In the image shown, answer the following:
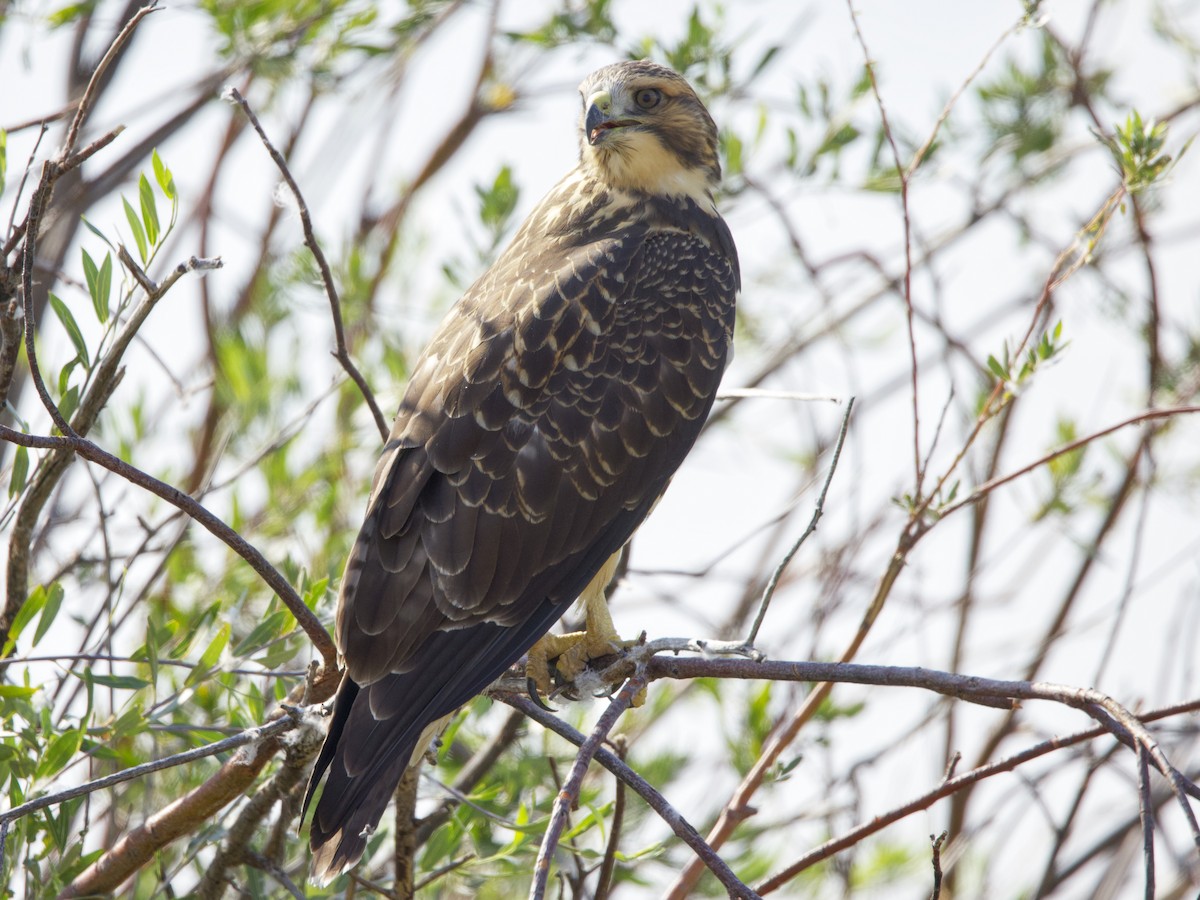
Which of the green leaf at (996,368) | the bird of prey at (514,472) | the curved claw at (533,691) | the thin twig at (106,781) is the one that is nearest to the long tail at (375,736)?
the bird of prey at (514,472)

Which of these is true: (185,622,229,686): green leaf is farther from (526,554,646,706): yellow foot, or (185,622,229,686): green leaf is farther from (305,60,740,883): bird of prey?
(526,554,646,706): yellow foot

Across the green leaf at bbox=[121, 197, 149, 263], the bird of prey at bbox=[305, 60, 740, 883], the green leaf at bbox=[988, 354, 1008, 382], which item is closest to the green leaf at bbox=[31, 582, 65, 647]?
the bird of prey at bbox=[305, 60, 740, 883]

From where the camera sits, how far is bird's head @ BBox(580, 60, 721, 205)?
14.9 feet

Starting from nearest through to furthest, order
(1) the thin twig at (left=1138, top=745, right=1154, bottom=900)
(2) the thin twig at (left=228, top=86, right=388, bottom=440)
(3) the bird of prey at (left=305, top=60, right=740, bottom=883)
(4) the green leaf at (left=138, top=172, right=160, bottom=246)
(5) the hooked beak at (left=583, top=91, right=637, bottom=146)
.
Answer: (1) the thin twig at (left=1138, top=745, right=1154, bottom=900) < (2) the thin twig at (left=228, top=86, right=388, bottom=440) < (4) the green leaf at (left=138, top=172, right=160, bottom=246) < (3) the bird of prey at (left=305, top=60, right=740, bottom=883) < (5) the hooked beak at (left=583, top=91, right=637, bottom=146)

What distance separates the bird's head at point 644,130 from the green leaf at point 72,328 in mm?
1993

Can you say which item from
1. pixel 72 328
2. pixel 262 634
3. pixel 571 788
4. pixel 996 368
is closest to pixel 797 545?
pixel 571 788

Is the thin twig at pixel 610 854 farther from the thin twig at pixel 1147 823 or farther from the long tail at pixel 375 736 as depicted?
the thin twig at pixel 1147 823

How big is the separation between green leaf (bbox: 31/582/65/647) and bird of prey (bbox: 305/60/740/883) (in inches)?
24.6

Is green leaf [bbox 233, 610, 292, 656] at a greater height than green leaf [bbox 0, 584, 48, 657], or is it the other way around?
green leaf [bbox 233, 610, 292, 656]

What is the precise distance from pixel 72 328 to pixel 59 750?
90 cm

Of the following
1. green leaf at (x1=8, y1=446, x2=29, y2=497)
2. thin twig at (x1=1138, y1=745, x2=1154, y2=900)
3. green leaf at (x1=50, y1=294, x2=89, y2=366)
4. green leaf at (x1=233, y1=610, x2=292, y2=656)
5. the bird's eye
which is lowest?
thin twig at (x1=1138, y1=745, x2=1154, y2=900)

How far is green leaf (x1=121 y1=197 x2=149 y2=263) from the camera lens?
311cm

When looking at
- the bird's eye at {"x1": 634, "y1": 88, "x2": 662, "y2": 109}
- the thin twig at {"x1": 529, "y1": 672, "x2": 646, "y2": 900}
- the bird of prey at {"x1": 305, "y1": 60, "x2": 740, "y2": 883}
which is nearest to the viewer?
the thin twig at {"x1": 529, "y1": 672, "x2": 646, "y2": 900}

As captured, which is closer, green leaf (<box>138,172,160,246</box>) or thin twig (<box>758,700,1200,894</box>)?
thin twig (<box>758,700,1200,894</box>)
